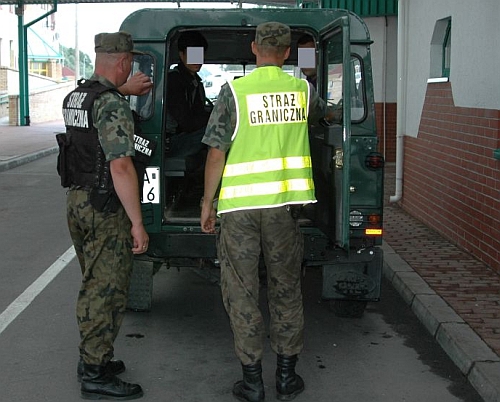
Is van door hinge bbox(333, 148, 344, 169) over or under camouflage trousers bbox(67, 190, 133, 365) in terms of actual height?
over

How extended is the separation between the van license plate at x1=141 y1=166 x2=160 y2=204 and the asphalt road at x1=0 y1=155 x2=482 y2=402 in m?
0.98

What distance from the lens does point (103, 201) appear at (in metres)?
4.68

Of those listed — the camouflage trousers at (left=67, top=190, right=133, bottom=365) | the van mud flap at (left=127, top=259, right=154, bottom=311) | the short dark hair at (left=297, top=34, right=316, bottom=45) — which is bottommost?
the van mud flap at (left=127, top=259, right=154, bottom=311)

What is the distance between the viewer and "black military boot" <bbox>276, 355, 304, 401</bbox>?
15.8ft

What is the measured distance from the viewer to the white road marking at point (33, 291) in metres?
6.50

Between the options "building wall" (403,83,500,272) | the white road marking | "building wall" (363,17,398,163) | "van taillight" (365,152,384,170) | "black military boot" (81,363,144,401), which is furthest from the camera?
"building wall" (363,17,398,163)

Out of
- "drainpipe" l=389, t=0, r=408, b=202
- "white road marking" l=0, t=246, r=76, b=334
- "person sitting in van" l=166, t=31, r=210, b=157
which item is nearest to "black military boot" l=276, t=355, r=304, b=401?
"white road marking" l=0, t=246, r=76, b=334

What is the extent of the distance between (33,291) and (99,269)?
284cm

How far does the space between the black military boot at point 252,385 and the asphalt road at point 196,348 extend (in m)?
0.15

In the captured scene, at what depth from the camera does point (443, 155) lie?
31.7 feet

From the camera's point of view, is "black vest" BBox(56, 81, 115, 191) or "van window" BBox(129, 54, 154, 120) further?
"van window" BBox(129, 54, 154, 120)

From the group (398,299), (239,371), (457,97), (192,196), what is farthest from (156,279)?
(457,97)

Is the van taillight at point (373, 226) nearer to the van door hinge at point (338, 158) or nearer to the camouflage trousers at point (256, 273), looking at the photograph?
the van door hinge at point (338, 158)

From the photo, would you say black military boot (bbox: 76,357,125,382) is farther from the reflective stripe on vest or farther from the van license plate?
the reflective stripe on vest
